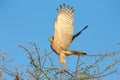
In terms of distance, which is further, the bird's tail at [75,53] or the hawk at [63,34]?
the hawk at [63,34]

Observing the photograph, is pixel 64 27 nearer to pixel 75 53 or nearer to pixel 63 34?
pixel 63 34

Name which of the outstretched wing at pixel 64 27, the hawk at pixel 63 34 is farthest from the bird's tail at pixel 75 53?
the outstretched wing at pixel 64 27

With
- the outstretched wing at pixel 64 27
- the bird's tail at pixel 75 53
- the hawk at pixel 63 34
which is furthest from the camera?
the outstretched wing at pixel 64 27

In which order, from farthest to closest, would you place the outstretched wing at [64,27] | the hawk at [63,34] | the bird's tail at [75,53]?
the outstretched wing at [64,27]
the hawk at [63,34]
the bird's tail at [75,53]

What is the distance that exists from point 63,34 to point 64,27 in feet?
0.55

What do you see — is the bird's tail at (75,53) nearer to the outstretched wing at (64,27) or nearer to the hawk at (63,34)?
the hawk at (63,34)

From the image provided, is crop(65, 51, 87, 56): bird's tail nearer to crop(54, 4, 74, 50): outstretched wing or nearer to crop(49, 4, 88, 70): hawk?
crop(49, 4, 88, 70): hawk

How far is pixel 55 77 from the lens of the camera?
4996 mm

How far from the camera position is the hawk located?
5.57 meters

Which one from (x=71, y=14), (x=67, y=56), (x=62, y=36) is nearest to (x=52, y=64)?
(x=67, y=56)

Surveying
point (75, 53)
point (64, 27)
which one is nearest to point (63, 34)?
point (64, 27)

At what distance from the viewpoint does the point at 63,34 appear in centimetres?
585

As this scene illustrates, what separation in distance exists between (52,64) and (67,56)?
56cm

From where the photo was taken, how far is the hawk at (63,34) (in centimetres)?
557
